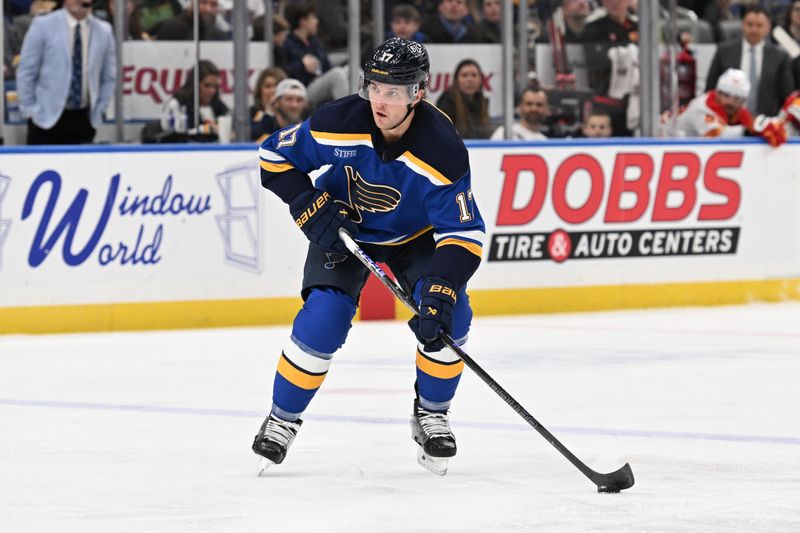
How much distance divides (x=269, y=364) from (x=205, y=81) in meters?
2.33

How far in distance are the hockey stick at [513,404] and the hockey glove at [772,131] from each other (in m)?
5.85

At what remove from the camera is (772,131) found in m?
9.91


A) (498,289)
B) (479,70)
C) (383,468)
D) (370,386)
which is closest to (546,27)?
(479,70)

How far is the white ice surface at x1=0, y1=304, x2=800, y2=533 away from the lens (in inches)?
149

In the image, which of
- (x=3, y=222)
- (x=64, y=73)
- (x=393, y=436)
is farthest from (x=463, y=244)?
(x=64, y=73)

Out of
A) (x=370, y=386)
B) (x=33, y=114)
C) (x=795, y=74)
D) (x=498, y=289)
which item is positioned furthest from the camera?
(x=795, y=74)

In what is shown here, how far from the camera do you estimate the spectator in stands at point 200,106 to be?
28.8 ft

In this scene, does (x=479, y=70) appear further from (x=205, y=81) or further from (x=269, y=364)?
(x=269, y=364)

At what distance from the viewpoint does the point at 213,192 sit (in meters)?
8.59

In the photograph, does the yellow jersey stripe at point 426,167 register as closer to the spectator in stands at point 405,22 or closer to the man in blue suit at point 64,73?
the man in blue suit at point 64,73

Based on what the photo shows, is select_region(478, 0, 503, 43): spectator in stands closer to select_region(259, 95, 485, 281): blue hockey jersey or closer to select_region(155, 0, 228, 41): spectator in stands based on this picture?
select_region(155, 0, 228, 41): spectator in stands

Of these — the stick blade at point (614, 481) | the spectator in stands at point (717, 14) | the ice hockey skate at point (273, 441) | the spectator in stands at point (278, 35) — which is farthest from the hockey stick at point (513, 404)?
the spectator in stands at point (717, 14)

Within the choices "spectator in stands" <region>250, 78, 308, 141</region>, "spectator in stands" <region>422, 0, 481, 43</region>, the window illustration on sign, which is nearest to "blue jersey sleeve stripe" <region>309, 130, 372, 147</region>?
the window illustration on sign

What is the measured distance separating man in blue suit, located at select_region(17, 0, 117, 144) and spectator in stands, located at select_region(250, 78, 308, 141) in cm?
88
